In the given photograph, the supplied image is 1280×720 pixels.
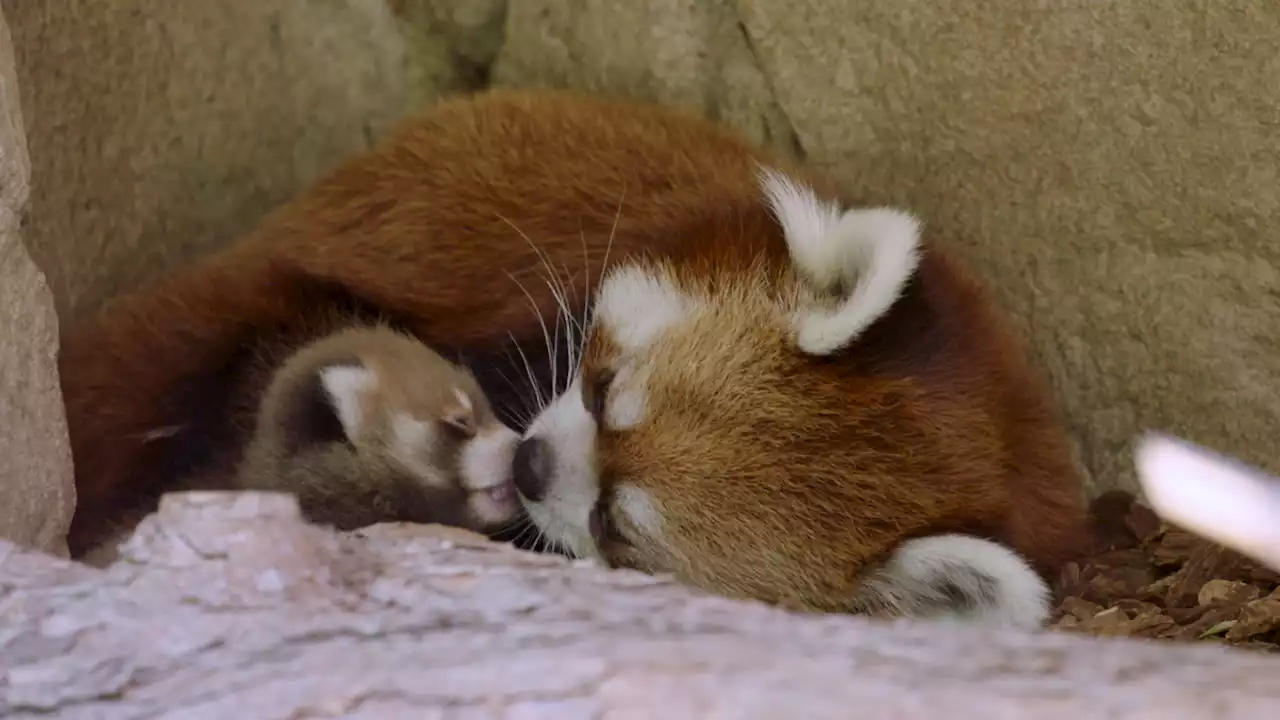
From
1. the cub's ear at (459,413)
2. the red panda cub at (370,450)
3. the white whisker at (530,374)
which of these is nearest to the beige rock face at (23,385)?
the red panda cub at (370,450)

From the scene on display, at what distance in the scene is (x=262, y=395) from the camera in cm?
227

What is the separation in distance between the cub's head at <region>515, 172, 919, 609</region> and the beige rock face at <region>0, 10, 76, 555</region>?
82 centimetres

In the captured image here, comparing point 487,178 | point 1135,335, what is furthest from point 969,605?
point 487,178

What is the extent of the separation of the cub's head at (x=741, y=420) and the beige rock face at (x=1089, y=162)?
1.66 ft

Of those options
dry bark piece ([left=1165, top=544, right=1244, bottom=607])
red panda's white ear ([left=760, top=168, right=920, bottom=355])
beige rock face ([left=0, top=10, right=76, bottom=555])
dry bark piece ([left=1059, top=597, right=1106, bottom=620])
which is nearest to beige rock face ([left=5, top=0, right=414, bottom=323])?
beige rock face ([left=0, top=10, right=76, bottom=555])

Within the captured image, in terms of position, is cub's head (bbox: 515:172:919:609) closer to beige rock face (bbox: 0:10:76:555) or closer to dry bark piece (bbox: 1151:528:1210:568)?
dry bark piece (bbox: 1151:528:1210:568)

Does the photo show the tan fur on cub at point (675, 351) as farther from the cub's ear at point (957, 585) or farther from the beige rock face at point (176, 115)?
the beige rock face at point (176, 115)

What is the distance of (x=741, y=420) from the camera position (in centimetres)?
199

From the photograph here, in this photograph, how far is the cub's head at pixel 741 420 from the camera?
6.32 feet

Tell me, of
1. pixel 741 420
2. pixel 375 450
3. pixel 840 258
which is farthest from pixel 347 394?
pixel 840 258

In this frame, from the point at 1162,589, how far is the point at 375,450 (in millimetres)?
1485

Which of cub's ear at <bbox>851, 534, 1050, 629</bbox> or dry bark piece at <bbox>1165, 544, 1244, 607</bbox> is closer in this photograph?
cub's ear at <bbox>851, 534, 1050, 629</bbox>

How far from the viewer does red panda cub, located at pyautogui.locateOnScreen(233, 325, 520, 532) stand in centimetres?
208

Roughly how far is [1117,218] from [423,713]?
72.6 inches
